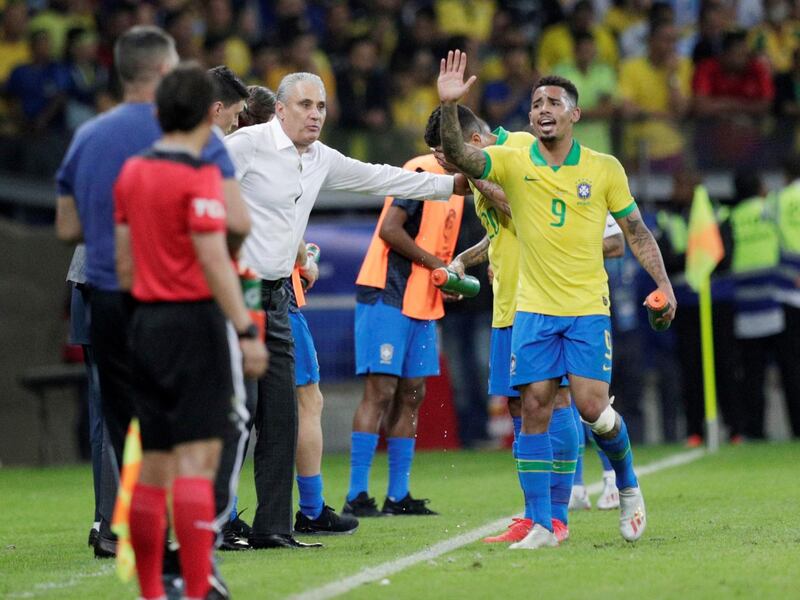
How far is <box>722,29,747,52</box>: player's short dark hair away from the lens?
59.3 ft

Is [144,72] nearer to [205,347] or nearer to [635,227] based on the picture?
[205,347]

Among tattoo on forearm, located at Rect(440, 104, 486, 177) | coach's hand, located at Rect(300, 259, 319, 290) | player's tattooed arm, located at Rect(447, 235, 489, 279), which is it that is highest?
tattoo on forearm, located at Rect(440, 104, 486, 177)

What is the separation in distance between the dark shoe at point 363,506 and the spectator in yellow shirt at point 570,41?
9009mm

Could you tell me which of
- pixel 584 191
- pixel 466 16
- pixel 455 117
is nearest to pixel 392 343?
pixel 584 191

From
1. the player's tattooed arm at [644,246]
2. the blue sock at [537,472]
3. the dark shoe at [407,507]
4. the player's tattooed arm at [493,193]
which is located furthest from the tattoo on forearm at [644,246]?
the dark shoe at [407,507]

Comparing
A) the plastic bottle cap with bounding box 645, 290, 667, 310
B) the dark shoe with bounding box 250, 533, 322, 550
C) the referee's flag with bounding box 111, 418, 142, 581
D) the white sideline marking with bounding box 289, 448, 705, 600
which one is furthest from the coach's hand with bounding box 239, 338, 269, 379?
the plastic bottle cap with bounding box 645, 290, 667, 310

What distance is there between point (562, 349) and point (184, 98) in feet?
9.62

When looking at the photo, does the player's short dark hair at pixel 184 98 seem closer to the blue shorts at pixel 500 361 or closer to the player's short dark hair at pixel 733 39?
the blue shorts at pixel 500 361

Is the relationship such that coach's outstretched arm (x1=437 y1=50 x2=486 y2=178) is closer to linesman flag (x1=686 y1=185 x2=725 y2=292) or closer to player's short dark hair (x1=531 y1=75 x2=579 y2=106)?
player's short dark hair (x1=531 y1=75 x2=579 y2=106)

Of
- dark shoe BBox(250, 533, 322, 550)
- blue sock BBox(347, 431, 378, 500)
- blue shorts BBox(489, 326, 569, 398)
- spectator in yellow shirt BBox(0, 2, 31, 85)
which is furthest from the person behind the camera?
spectator in yellow shirt BBox(0, 2, 31, 85)

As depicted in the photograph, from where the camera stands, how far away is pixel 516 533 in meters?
8.34

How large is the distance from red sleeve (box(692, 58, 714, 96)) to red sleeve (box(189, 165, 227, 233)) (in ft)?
43.3

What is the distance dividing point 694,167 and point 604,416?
9.42 metres

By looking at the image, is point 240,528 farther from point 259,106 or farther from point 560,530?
point 259,106
